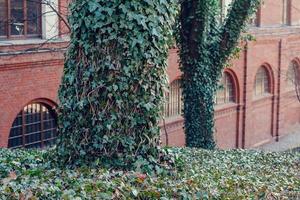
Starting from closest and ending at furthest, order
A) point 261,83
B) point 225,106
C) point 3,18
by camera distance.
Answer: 1. point 3,18
2. point 225,106
3. point 261,83

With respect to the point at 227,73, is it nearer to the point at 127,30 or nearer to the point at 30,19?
the point at 30,19

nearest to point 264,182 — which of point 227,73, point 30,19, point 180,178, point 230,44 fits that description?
point 180,178

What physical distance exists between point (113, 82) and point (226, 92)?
17779 millimetres

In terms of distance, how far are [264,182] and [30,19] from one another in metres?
9.93

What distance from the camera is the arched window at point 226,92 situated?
2320cm

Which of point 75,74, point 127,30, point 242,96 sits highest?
point 127,30

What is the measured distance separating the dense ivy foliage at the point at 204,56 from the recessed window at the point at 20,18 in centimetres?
382

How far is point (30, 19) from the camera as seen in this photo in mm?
14914

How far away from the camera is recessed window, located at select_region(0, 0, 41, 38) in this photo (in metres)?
14.5

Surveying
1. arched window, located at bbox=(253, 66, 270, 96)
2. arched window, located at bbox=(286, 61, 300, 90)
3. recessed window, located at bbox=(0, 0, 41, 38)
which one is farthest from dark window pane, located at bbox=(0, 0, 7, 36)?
arched window, located at bbox=(286, 61, 300, 90)

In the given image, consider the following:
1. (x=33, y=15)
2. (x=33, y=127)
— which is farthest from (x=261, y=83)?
(x=33, y=15)

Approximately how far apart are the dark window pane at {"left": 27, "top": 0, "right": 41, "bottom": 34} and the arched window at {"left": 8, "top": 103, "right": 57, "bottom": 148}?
1.99 m

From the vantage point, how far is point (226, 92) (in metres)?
23.6

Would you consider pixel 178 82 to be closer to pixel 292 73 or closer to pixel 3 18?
pixel 3 18
